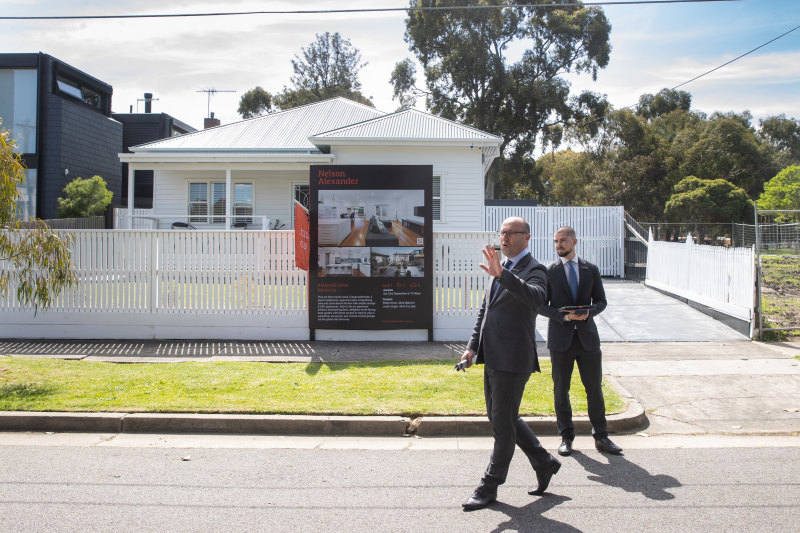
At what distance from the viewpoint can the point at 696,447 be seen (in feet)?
19.3

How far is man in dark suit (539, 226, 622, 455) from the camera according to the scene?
552cm

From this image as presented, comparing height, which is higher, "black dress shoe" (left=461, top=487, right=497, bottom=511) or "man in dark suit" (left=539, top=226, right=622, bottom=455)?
"man in dark suit" (left=539, top=226, right=622, bottom=455)

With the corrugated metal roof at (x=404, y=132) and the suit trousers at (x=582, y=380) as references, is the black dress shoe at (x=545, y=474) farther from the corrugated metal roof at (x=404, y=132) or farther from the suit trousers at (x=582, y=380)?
the corrugated metal roof at (x=404, y=132)

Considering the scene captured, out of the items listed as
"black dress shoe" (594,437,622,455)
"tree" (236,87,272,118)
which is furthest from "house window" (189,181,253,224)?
"tree" (236,87,272,118)

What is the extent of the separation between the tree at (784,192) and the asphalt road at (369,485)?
32.9 m

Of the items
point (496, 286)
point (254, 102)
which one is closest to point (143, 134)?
point (254, 102)

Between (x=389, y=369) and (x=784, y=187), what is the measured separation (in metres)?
35.0

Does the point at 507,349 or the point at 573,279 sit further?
the point at 573,279

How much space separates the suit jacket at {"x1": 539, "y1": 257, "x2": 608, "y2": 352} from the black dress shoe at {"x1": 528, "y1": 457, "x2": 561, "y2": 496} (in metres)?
1.24

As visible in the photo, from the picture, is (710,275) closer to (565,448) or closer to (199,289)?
(565,448)

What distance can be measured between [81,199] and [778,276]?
22.9 meters

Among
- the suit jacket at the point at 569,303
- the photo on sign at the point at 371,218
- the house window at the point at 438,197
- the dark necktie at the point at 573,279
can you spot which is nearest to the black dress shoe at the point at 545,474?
the suit jacket at the point at 569,303

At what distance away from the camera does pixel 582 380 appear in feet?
18.5

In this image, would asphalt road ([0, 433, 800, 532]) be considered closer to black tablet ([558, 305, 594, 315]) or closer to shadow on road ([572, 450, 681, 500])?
shadow on road ([572, 450, 681, 500])
